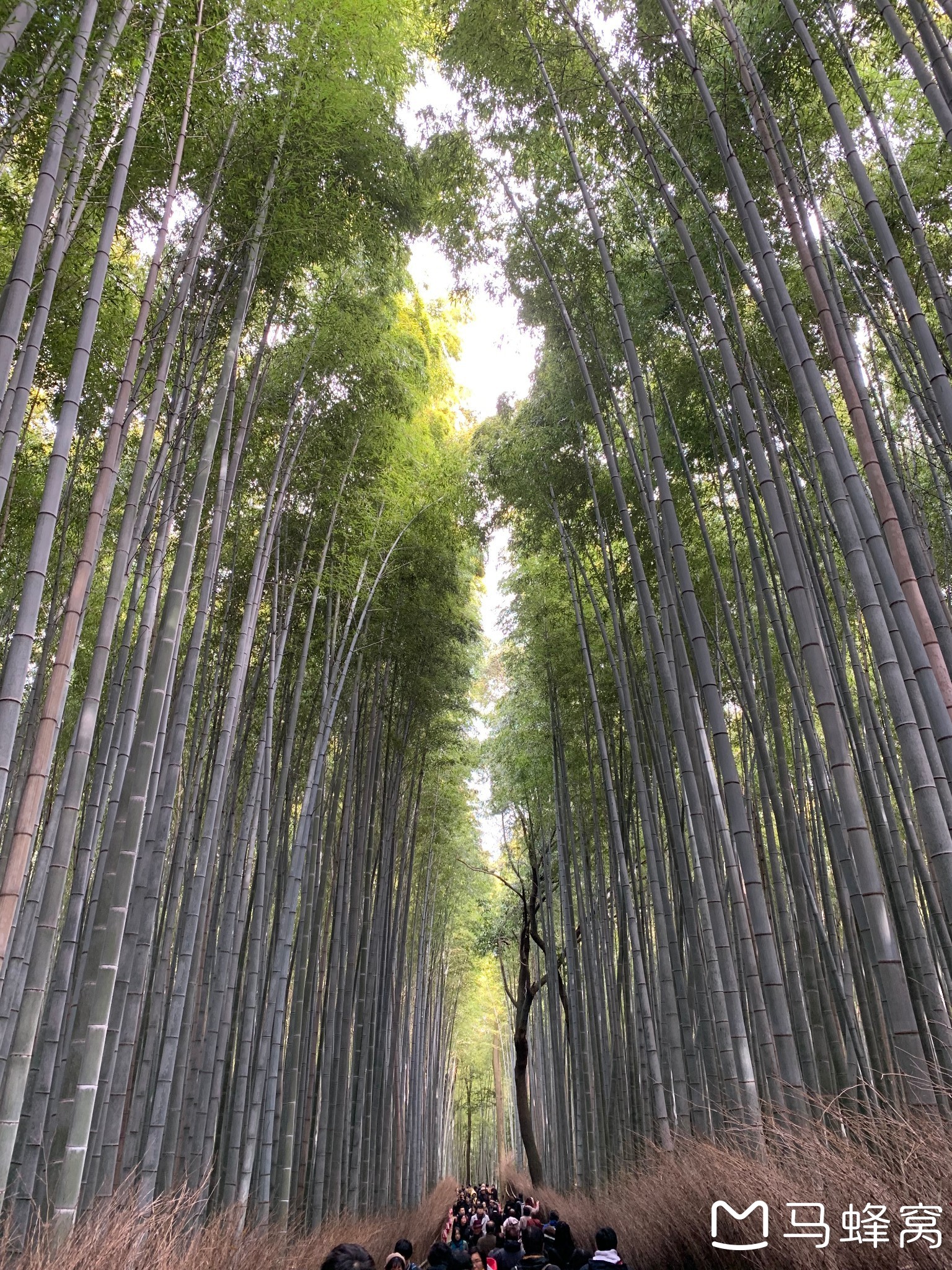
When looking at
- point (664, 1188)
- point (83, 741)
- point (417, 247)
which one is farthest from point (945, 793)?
point (417, 247)

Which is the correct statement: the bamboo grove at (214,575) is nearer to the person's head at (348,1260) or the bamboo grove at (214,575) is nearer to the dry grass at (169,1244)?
the dry grass at (169,1244)

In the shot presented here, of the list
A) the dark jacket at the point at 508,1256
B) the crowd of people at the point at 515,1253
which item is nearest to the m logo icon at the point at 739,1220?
the crowd of people at the point at 515,1253

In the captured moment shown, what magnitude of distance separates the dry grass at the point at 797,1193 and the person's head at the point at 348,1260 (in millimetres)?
990

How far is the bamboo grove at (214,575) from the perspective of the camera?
8.50 ft

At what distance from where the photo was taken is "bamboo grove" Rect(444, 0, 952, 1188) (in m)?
2.53

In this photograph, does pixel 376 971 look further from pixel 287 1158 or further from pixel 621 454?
pixel 621 454

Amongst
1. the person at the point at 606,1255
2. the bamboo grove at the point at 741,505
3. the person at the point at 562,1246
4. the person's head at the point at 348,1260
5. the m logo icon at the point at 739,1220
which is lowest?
the person at the point at 562,1246

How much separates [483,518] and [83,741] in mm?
4754

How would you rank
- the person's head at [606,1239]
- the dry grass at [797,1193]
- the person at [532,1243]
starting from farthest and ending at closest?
the person at [532,1243] → the person's head at [606,1239] → the dry grass at [797,1193]

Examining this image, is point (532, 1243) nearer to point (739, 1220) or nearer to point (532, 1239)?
point (532, 1239)

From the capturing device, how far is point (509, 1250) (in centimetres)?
418

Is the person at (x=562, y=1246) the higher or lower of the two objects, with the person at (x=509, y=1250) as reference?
higher

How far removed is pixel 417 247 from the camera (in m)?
6.48

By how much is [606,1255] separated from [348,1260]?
1.16 meters
